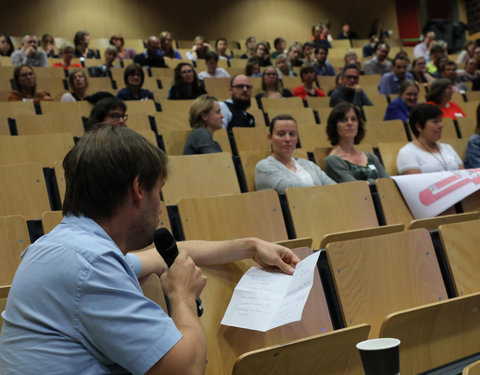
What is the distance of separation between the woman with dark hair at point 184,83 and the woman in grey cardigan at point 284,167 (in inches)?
46.5

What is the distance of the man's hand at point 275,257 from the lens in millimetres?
955

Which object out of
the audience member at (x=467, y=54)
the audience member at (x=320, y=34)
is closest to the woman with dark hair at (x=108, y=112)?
the audience member at (x=467, y=54)

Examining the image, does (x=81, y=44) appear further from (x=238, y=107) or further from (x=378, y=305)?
(x=378, y=305)

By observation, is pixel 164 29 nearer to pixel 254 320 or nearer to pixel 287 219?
pixel 287 219

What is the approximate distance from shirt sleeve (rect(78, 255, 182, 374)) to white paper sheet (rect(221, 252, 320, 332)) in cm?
24

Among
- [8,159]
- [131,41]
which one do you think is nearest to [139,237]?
[8,159]

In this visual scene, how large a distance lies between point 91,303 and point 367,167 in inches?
72.6

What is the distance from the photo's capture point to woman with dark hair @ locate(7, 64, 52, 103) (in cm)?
311

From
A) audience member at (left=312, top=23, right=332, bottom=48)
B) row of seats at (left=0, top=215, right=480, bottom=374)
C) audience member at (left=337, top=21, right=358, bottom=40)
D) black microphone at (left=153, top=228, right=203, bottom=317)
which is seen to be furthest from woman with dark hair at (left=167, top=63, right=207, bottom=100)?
audience member at (left=337, top=21, right=358, bottom=40)

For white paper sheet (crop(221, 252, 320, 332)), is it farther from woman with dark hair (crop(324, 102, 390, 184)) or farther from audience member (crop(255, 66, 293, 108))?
audience member (crop(255, 66, 293, 108))

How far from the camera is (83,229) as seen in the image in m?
0.69

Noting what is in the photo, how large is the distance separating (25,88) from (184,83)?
85cm

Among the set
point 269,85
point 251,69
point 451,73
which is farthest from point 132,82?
point 451,73

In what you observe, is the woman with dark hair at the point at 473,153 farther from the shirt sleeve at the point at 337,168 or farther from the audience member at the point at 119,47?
the audience member at the point at 119,47
